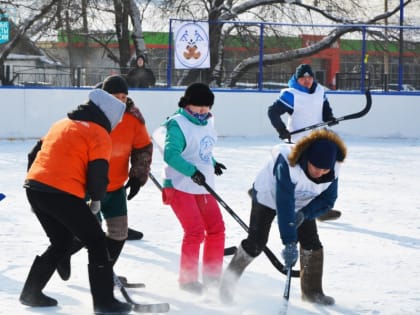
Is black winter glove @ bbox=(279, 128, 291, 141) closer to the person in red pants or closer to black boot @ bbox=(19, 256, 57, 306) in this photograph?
the person in red pants

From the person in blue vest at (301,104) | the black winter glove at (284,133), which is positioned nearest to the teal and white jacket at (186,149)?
the black winter glove at (284,133)

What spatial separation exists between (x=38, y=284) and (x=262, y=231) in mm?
1168

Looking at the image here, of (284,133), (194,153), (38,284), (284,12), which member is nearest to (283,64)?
(284,12)

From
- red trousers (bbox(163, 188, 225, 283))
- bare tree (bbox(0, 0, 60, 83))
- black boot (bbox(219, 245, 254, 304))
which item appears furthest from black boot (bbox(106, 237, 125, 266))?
bare tree (bbox(0, 0, 60, 83))

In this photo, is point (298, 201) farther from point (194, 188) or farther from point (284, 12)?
point (284, 12)

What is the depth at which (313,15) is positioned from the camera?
23.1 metres

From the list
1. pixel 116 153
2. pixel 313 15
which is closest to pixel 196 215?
pixel 116 153

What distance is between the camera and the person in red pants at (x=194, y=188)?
15.3 feet

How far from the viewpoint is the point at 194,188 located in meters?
4.75

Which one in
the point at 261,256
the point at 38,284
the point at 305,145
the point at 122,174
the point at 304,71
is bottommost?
the point at 261,256

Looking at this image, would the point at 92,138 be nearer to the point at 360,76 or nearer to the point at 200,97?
the point at 200,97

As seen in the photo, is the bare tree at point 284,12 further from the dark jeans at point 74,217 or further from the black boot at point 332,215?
the dark jeans at point 74,217

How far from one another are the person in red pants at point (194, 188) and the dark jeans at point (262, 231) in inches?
14.5

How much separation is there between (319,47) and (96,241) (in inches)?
691
